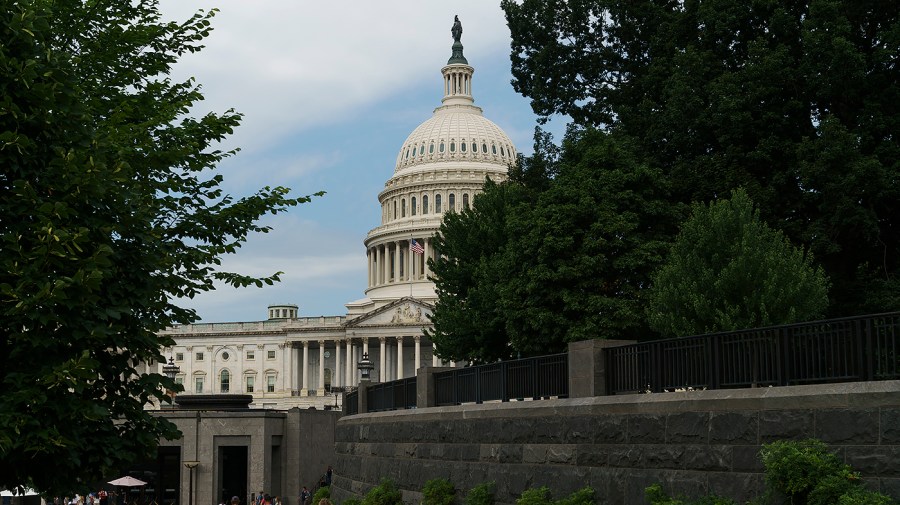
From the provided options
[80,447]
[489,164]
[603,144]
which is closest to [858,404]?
[80,447]

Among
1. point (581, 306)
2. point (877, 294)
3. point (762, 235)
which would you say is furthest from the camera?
point (581, 306)

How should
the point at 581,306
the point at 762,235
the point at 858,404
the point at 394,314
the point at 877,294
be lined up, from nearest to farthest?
the point at 858,404
the point at 762,235
the point at 877,294
the point at 581,306
the point at 394,314

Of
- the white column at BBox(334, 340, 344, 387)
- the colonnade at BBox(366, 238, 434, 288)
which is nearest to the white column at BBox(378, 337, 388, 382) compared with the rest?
the white column at BBox(334, 340, 344, 387)

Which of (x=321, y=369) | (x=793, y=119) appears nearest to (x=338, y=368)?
(x=321, y=369)

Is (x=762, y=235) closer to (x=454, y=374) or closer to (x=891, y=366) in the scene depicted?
(x=454, y=374)

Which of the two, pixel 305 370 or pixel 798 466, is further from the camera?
pixel 305 370

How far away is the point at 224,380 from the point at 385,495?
140 metres

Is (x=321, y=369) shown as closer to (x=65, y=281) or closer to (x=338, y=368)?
(x=338, y=368)

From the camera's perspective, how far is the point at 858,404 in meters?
15.2

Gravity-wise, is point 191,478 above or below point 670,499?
below

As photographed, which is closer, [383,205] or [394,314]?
[394,314]

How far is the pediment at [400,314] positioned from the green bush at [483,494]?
12420 centimetres

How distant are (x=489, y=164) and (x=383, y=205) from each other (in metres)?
17.6

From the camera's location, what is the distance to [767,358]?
1778 cm
